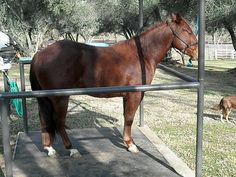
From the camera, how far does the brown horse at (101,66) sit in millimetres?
3953

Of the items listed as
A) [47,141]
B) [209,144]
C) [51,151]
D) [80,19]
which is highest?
[80,19]

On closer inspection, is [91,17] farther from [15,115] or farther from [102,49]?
[102,49]

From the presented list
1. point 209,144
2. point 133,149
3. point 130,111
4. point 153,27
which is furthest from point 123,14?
point 133,149

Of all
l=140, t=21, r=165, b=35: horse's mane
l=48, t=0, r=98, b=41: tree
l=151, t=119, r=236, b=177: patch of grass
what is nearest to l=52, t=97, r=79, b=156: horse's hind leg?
l=140, t=21, r=165, b=35: horse's mane

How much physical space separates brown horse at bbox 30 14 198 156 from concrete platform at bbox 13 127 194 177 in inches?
7.2

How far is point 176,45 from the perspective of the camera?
4387mm

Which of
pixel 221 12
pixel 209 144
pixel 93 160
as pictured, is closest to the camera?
pixel 93 160

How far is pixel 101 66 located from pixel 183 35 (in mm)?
1119

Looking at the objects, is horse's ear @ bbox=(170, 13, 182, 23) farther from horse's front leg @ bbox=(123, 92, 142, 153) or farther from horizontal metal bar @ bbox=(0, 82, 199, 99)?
horizontal metal bar @ bbox=(0, 82, 199, 99)

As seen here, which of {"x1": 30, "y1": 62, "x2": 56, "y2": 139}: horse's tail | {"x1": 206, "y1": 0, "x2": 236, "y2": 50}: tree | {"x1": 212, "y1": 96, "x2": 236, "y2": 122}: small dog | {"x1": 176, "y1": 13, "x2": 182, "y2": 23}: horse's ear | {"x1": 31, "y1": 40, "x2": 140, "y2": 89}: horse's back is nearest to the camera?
{"x1": 31, "y1": 40, "x2": 140, "y2": 89}: horse's back

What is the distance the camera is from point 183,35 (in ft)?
14.0

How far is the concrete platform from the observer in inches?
146

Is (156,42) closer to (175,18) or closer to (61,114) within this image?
(175,18)

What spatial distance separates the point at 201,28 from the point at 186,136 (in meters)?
2.85
